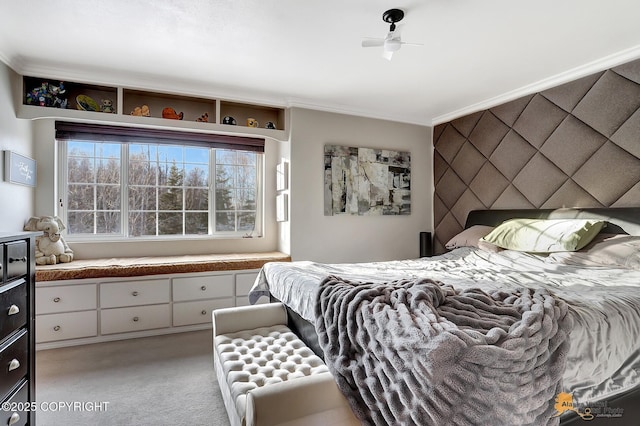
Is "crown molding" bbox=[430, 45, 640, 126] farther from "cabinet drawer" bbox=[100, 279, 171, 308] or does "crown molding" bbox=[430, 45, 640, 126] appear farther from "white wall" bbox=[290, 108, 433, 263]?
"cabinet drawer" bbox=[100, 279, 171, 308]

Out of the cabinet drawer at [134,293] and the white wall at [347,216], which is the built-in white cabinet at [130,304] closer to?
the cabinet drawer at [134,293]

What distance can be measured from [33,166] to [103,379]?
2.14 m

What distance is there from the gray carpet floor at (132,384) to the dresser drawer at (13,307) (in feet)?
2.52

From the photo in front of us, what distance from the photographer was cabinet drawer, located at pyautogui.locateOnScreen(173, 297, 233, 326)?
3168 mm

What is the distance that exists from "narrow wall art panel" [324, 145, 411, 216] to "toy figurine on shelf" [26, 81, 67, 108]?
267cm

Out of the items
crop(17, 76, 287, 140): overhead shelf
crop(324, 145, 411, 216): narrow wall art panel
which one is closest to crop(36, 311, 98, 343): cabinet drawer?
crop(17, 76, 287, 140): overhead shelf

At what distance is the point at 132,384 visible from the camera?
2.18 meters

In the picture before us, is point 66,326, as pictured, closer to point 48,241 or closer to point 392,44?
point 48,241

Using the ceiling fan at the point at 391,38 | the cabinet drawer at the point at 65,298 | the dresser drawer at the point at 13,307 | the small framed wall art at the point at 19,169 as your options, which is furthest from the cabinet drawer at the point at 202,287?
the ceiling fan at the point at 391,38

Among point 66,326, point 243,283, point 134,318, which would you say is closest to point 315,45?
point 243,283

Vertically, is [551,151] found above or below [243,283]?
above

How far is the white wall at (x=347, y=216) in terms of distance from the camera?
3.71m

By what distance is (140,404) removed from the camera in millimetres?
1952

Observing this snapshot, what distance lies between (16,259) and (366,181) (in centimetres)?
330
